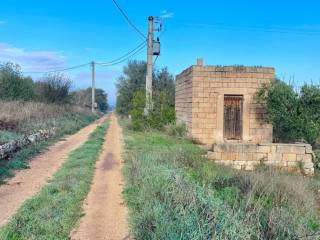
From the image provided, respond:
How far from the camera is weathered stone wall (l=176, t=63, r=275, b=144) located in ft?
54.6

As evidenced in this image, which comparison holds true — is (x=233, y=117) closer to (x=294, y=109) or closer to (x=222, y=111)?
(x=222, y=111)

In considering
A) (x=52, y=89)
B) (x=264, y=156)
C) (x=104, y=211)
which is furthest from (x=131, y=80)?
(x=104, y=211)

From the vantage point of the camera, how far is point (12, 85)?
1153 inches

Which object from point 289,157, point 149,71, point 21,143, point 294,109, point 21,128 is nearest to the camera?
point 289,157

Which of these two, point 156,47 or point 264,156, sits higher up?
point 156,47

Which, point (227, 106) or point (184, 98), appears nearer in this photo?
point (227, 106)

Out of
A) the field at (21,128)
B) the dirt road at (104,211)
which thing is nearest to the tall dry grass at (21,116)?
the field at (21,128)

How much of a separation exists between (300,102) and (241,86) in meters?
2.61

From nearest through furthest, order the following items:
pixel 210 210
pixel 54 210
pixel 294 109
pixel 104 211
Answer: pixel 210 210 → pixel 54 210 → pixel 104 211 → pixel 294 109

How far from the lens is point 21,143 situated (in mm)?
14266

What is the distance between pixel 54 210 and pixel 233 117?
11499 millimetres

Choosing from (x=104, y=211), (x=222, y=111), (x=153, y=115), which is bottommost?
(x=104, y=211)

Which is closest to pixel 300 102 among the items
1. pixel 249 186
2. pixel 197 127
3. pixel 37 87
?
pixel 197 127

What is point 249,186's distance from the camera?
830cm
